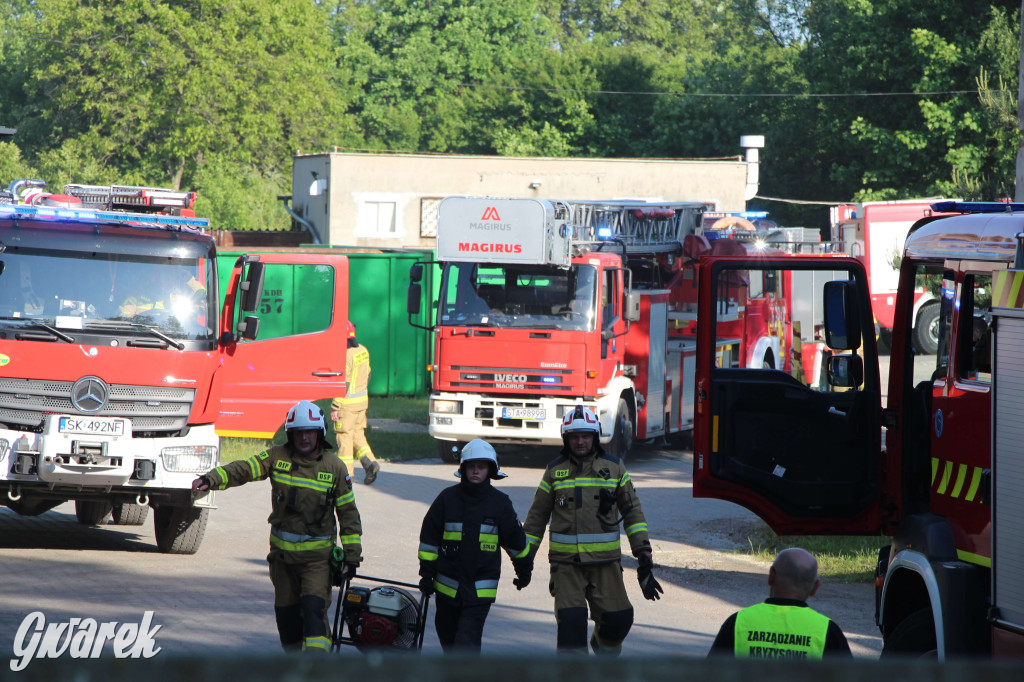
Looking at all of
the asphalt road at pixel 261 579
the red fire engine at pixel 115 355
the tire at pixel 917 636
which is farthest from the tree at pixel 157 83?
the tire at pixel 917 636

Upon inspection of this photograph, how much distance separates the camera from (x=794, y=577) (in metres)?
3.84

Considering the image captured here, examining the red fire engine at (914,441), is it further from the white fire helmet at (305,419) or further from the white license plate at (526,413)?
the white license plate at (526,413)

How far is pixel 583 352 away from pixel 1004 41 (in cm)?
2198

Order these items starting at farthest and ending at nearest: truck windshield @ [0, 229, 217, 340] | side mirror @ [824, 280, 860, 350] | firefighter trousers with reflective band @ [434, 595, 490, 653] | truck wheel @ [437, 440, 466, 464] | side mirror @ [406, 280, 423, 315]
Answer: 1. truck wheel @ [437, 440, 466, 464]
2. side mirror @ [406, 280, 423, 315]
3. truck windshield @ [0, 229, 217, 340]
4. side mirror @ [824, 280, 860, 350]
5. firefighter trousers with reflective band @ [434, 595, 490, 653]

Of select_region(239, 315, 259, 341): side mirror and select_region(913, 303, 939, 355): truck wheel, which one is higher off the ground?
select_region(913, 303, 939, 355): truck wheel

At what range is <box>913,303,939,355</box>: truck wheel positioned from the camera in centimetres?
616

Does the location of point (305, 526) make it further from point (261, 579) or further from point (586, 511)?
point (261, 579)

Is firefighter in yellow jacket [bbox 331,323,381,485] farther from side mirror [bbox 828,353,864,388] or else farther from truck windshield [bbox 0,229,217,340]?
side mirror [bbox 828,353,864,388]

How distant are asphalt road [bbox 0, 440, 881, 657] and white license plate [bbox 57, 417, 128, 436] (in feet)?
3.65

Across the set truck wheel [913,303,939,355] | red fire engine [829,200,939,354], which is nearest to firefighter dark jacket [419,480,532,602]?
truck wheel [913,303,939,355]

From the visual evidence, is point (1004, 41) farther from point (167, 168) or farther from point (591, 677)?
point (167, 168)

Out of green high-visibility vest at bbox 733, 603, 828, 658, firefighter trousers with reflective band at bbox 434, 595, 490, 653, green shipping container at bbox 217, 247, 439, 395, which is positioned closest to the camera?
green high-visibility vest at bbox 733, 603, 828, 658

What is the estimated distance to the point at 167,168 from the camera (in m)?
53.1

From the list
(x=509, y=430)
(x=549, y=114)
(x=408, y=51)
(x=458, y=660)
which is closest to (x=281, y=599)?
(x=458, y=660)
